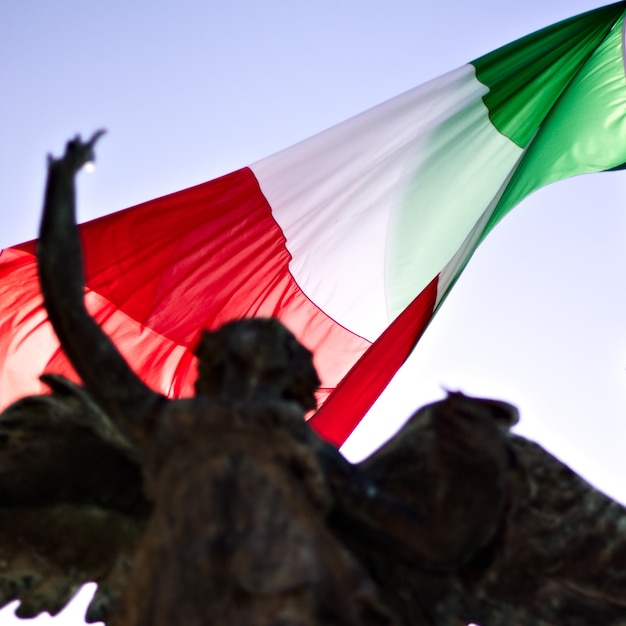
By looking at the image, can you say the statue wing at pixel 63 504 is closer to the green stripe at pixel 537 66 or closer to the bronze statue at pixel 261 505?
the bronze statue at pixel 261 505

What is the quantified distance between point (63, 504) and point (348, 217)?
539cm

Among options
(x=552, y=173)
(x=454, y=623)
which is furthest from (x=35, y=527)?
(x=552, y=173)

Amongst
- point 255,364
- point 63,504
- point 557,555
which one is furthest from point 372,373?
point 255,364

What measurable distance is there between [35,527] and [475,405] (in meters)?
2.05

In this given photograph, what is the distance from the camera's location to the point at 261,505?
4.11 metres

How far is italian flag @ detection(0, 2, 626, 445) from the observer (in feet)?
29.8

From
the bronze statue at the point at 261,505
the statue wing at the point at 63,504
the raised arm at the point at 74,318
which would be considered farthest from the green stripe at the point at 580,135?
the raised arm at the point at 74,318

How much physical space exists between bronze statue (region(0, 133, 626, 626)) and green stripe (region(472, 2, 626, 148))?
6.21m

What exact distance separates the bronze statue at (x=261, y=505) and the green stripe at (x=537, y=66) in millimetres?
6207

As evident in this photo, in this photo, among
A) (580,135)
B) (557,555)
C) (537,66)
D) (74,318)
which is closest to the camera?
(74,318)

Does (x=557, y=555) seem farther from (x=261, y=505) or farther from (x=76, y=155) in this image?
(x=76, y=155)

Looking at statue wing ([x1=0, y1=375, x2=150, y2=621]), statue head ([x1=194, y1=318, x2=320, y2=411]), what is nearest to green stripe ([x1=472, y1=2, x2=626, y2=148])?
statue head ([x1=194, y1=318, x2=320, y2=411])

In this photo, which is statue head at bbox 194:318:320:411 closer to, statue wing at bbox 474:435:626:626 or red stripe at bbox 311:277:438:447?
statue wing at bbox 474:435:626:626

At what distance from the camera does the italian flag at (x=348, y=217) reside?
9.09 metres
